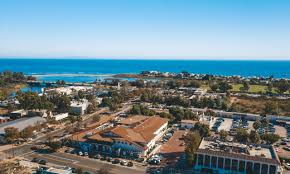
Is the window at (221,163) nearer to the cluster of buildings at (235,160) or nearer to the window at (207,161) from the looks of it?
the cluster of buildings at (235,160)

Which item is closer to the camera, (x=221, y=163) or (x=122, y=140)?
(x=221, y=163)

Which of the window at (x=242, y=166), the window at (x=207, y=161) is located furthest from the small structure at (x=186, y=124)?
the window at (x=242, y=166)

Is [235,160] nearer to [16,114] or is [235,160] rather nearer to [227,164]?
[227,164]

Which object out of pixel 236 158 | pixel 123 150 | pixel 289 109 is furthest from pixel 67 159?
pixel 289 109

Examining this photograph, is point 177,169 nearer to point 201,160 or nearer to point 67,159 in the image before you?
point 201,160

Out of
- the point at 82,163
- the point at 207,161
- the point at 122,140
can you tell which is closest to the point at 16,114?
the point at 82,163

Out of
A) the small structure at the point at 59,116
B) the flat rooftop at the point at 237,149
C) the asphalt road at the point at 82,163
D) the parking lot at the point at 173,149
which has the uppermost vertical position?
the flat rooftop at the point at 237,149

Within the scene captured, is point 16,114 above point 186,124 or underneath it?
above
